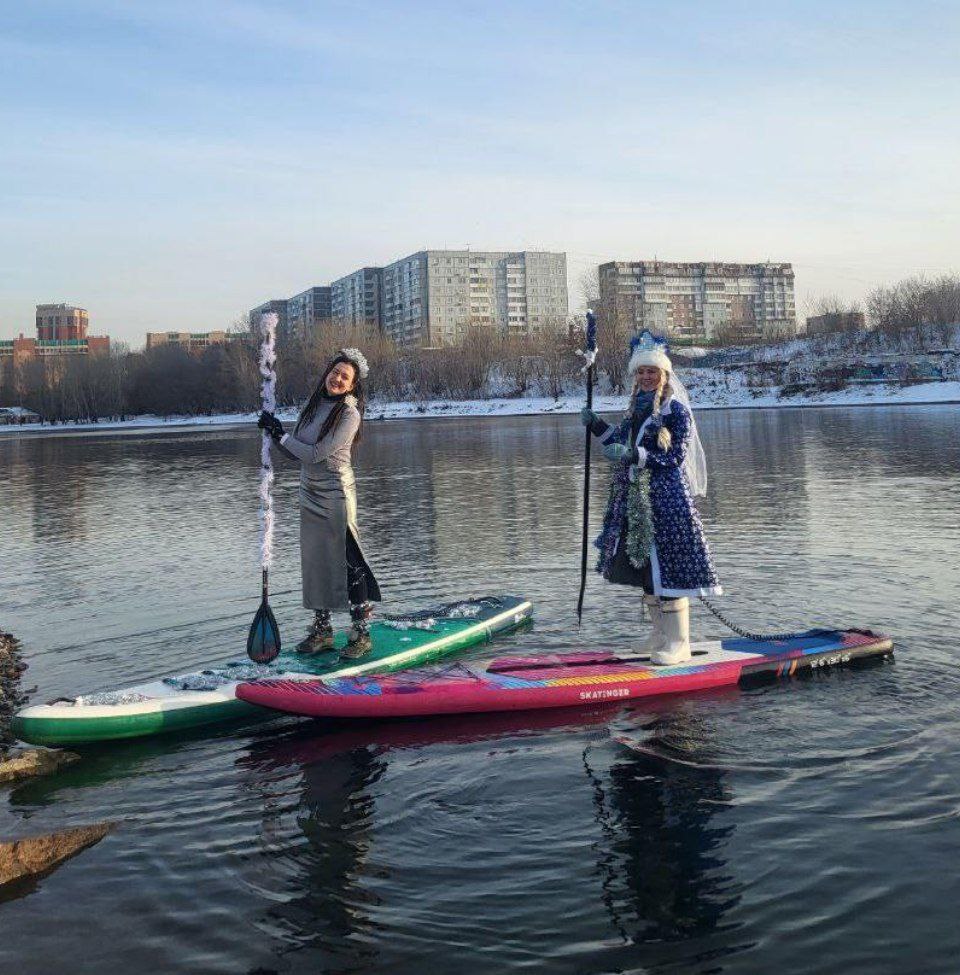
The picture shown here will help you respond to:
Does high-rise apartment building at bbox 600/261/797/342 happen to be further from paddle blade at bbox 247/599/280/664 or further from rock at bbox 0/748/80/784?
rock at bbox 0/748/80/784

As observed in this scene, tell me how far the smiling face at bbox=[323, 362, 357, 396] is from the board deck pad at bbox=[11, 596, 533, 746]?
6.51ft

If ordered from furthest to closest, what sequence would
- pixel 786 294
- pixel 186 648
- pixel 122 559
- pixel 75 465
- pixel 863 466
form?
pixel 786 294, pixel 75 465, pixel 863 466, pixel 122 559, pixel 186 648

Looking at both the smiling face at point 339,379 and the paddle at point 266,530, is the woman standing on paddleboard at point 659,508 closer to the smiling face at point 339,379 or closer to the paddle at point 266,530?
the smiling face at point 339,379

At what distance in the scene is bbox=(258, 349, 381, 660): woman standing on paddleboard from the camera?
7.52 meters

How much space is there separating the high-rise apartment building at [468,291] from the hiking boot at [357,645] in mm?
143912

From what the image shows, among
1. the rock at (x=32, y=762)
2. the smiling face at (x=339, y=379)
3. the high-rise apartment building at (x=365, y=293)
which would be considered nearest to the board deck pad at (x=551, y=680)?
the rock at (x=32, y=762)

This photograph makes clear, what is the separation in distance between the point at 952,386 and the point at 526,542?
57.6 metres

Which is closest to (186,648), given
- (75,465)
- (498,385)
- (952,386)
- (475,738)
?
(475,738)

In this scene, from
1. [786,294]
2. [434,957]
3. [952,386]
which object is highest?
[786,294]

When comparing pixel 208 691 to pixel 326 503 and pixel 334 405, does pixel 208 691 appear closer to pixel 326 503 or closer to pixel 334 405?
pixel 326 503

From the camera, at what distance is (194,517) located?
1889cm

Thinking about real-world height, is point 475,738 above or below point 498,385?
below

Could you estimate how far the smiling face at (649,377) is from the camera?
7297 millimetres

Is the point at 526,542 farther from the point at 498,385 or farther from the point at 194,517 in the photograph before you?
the point at 498,385
